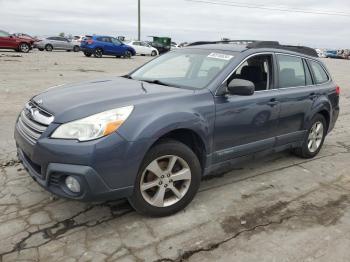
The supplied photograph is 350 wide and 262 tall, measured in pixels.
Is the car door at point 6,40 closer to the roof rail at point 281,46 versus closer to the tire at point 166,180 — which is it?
the roof rail at point 281,46

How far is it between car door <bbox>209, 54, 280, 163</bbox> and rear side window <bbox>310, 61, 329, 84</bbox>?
1.21 metres

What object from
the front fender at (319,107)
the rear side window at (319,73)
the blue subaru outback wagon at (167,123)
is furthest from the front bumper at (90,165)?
the rear side window at (319,73)

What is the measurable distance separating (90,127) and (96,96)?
0.54 m

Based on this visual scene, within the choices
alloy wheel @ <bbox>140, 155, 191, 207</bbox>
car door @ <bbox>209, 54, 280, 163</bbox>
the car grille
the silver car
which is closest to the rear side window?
car door @ <bbox>209, 54, 280, 163</bbox>

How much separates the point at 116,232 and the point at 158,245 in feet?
1.38

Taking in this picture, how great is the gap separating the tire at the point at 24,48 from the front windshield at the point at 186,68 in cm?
2483

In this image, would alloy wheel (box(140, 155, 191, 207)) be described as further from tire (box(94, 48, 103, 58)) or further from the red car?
the red car

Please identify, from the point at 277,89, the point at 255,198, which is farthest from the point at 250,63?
the point at 255,198

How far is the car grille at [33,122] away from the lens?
327 centimetres

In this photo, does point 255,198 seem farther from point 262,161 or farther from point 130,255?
point 130,255

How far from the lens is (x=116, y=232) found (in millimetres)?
3332

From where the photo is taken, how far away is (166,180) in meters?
3.56

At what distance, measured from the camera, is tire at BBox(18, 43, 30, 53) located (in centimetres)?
2698

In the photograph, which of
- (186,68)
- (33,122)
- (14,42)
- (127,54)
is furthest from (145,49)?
(33,122)
